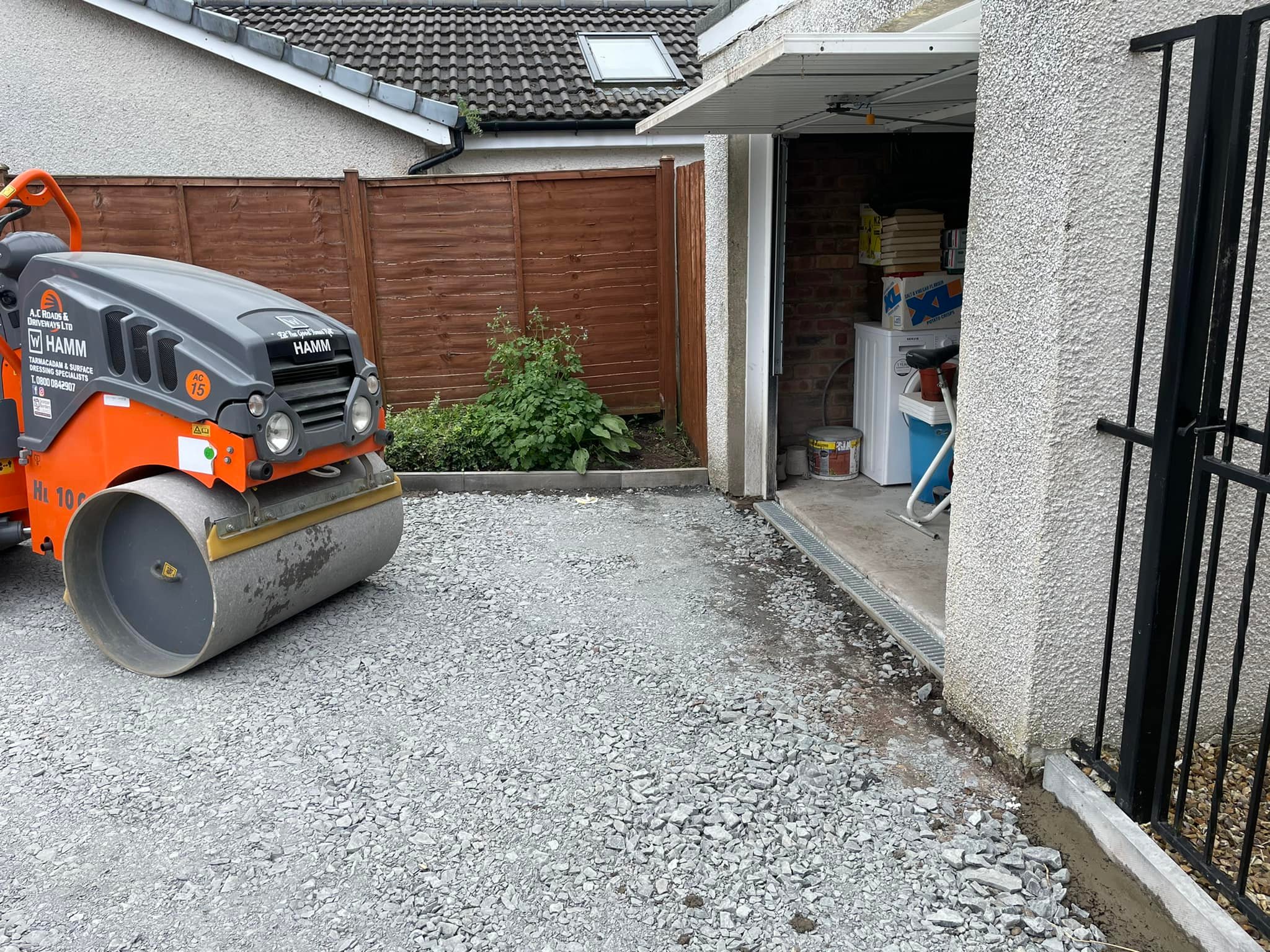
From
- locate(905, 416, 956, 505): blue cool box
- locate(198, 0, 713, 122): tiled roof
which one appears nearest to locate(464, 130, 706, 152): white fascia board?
locate(198, 0, 713, 122): tiled roof

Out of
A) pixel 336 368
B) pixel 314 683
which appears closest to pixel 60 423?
pixel 336 368

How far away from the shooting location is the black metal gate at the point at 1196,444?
2.46 m

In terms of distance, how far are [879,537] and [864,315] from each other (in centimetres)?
225

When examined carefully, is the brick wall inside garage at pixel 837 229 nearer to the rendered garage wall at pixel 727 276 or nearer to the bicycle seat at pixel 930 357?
the rendered garage wall at pixel 727 276

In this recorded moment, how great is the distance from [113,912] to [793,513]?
4.46 m

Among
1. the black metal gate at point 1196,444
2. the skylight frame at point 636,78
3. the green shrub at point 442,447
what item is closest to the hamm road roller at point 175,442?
the green shrub at point 442,447

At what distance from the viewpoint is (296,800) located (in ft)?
10.8

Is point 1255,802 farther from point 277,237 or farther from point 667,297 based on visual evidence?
point 277,237

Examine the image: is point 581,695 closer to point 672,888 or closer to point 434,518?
point 672,888

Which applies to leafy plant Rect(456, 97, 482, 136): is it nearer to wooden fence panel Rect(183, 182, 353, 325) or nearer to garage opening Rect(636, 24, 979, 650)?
wooden fence panel Rect(183, 182, 353, 325)

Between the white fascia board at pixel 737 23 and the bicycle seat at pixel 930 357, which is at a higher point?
the white fascia board at pixel 737 23

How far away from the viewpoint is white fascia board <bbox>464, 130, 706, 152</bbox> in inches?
Result: 402

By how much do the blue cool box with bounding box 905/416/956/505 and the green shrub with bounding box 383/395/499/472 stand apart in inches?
126

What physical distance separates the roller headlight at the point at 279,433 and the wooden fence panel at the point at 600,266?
436 cm
